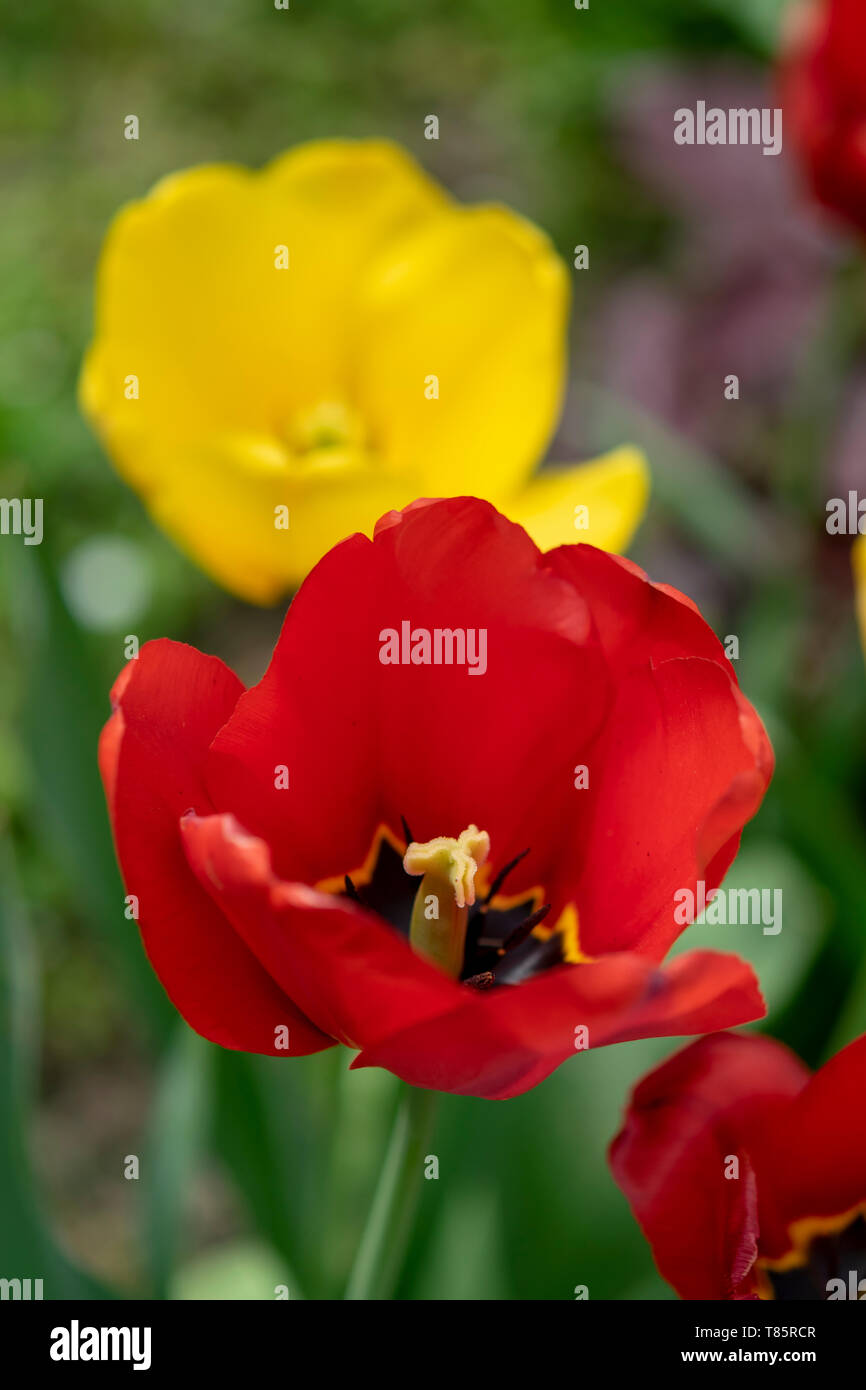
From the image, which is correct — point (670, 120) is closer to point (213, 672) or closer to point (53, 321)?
point (53, 321)

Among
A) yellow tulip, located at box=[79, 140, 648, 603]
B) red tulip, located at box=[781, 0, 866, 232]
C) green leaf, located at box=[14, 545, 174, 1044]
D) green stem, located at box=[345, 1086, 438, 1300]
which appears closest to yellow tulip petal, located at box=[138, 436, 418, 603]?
yellow tulip, located at box=[79, 140, 648, 603]

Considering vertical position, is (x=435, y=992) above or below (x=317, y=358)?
below

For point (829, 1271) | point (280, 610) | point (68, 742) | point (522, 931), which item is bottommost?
point (829, 1271)

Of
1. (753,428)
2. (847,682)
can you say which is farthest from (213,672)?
(753,428)

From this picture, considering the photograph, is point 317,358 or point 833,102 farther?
point 833,102

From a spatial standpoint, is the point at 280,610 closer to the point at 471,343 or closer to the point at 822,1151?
the point at 471,343

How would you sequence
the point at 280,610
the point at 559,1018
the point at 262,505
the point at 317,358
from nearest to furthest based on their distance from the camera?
the point at 559,1018, the point at 262,505, the point at 317,358, the point at 280,610

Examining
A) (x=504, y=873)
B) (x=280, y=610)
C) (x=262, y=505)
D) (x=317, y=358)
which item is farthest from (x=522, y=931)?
(x=280, y=610)
